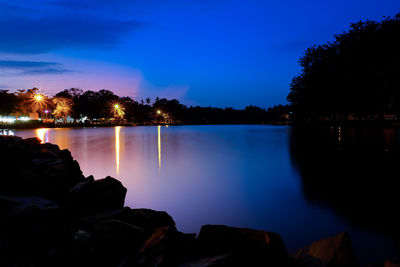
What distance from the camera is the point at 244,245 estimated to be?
162 inches

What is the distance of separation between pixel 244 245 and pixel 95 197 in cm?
439

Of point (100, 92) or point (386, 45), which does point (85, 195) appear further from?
point (100, 92)

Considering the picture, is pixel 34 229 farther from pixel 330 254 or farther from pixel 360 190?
pixel 360 190

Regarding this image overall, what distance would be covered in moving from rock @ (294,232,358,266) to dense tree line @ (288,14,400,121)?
36265mm

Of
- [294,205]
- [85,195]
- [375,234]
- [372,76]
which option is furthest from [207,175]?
[372,76]

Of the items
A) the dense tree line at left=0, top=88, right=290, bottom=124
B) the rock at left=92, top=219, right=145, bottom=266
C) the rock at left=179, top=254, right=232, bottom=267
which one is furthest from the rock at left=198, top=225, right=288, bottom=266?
the dense tree line at left=0, top=88, right=290, bottom=124

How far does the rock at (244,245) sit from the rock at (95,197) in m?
3.56

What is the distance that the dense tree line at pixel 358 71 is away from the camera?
33969 mm

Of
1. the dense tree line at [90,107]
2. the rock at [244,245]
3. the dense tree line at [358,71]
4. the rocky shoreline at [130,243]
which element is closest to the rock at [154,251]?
the rocky shoreline at [130,243]

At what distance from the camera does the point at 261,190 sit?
10469 millimetres

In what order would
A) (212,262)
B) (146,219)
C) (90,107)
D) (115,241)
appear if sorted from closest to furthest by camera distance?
1. (212,262)
2. (115,241)
3. (146,219)
4. (90,107)

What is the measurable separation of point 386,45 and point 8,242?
3912cm

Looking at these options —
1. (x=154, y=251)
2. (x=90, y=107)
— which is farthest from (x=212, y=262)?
(x=90, y=107)

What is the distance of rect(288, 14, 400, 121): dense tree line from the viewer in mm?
33969
